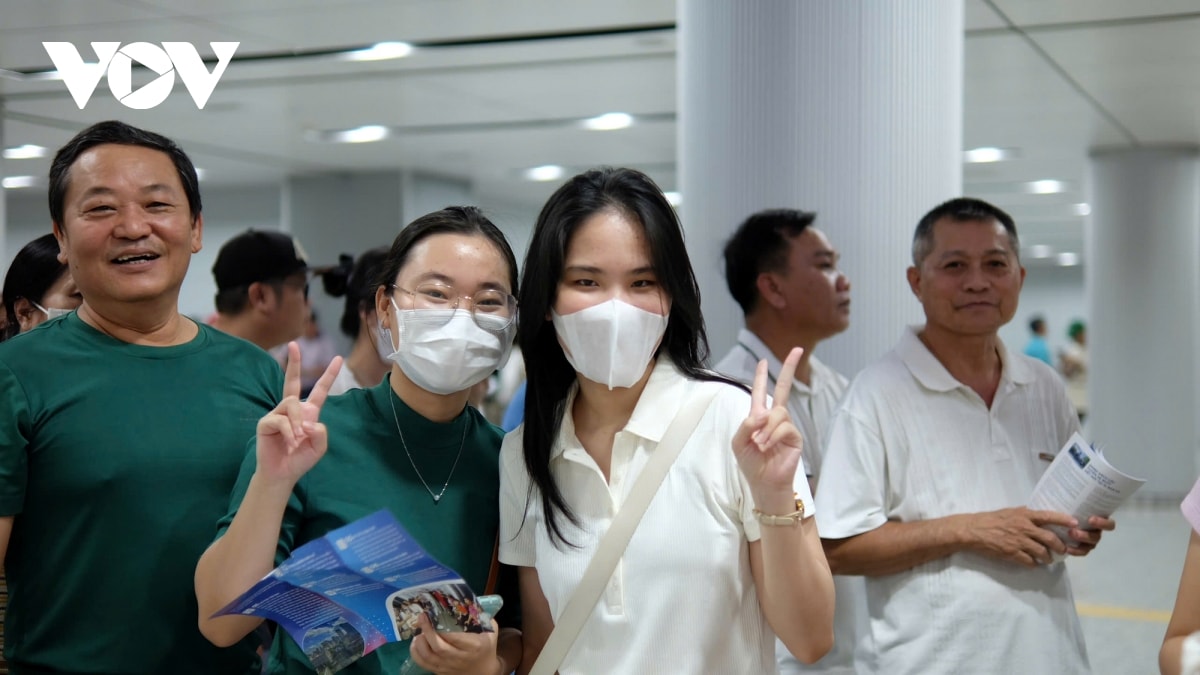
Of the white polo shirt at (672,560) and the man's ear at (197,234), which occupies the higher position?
the man's ear at (197,234)

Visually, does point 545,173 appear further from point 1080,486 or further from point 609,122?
point 1080,486

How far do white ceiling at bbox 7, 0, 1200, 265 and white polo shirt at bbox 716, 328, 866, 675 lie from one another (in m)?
3.69

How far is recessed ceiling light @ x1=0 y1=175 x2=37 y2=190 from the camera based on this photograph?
1532cm

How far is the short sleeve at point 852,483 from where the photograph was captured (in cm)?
307

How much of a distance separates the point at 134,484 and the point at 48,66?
747 cm

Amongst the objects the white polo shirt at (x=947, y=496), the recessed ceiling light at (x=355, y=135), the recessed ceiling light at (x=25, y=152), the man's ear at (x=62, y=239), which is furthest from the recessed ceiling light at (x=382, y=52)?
the man's ear at (x=62, y=239)

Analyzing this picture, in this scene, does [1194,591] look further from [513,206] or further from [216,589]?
[513,206]

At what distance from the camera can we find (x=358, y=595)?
1.98m

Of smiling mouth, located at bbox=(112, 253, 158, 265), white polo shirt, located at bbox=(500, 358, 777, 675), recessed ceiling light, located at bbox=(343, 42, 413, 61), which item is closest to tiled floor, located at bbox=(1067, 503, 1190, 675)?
white polo shirt, located at bbox=(500, 358, 777, 675)

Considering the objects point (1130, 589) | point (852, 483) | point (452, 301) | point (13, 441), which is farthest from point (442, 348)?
point (1130, 589)

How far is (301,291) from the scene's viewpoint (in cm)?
486

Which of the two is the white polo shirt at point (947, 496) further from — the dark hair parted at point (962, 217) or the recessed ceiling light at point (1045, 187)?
the recessed ceiling light at point (1045, 187)

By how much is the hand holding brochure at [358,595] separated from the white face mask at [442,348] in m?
0.44

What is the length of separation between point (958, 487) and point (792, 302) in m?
1.22
